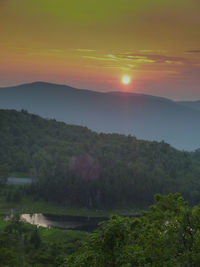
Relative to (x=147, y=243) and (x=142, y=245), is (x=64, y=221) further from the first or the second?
(x=147, y=243)

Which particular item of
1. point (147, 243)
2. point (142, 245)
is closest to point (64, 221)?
point (142, 245)

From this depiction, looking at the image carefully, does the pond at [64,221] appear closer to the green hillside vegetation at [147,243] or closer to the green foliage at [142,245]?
the green hillside vegetation at [147,243]

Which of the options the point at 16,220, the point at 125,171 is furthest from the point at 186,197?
the point at 16,220

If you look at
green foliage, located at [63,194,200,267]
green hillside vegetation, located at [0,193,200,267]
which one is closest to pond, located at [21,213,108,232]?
green hillside vegetation, located at [0,193,200,267]

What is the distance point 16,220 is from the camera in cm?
10088

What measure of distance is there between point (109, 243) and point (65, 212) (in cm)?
12802

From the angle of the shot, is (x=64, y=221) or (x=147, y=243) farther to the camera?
(x=64, y=221)

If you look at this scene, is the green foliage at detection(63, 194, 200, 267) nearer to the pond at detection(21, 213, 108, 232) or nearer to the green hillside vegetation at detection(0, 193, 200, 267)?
the green hillside vegetation at detection(0, 193, 200, 267)

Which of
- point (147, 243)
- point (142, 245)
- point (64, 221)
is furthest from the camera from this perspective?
point (64, 221)

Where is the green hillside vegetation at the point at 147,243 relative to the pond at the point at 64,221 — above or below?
below

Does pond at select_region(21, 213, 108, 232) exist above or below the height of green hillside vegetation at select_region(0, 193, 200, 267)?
above

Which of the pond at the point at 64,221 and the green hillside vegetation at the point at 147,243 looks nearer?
the green hillside vegetation at the point at 147,243

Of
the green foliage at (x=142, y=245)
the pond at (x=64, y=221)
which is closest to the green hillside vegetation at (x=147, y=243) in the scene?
the green foliage at (x=142, y=245)

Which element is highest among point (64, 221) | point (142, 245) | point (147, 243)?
point (64, 221)
